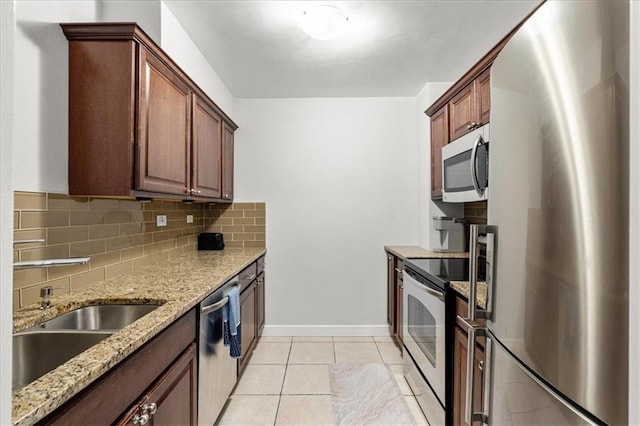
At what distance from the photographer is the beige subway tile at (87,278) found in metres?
1.58

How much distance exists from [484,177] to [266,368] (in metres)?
2.20

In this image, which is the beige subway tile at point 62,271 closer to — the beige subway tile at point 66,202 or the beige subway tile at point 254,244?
the beige subway tile at point 66,202

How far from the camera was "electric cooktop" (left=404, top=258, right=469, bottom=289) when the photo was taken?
186cm

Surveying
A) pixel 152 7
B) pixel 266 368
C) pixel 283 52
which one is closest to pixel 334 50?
pixel 283 52

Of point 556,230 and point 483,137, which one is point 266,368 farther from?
point 556,230

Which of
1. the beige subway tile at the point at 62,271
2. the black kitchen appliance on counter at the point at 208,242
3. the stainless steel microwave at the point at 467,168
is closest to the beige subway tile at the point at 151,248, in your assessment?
the beige subway tile at the point at 62,271

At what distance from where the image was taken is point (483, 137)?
6.18ft

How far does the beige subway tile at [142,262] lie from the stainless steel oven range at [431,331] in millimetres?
1847

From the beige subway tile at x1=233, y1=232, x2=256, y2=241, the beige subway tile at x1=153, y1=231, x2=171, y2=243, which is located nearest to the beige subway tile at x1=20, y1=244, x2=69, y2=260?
the beige subway tile at x1=153, y1=231, x2=171, y2=243

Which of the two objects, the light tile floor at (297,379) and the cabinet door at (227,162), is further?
the cabinet door at (227,162)

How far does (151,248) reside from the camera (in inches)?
92.4

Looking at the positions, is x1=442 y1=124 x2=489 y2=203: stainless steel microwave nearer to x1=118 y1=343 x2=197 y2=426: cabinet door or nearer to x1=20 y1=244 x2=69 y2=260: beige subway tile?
x1=118 y1=343 x2=197 y2=426: cabinet door

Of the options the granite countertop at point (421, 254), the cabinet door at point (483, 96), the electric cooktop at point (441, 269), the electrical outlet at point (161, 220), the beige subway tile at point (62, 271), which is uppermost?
the cabinet door at point (483, 96)
